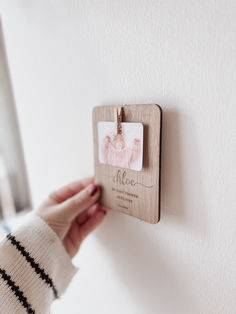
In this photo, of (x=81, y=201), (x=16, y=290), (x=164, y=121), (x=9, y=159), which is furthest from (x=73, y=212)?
(x=9, y=159)

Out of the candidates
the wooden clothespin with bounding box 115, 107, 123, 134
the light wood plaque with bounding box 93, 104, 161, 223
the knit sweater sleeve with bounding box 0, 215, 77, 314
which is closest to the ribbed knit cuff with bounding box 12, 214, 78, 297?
the knit sweater sleeve with bounding box 0, 215, 77, 314

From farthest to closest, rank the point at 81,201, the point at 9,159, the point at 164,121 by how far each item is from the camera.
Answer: the point at 9,159
the point at 81,201
the point at 164,121

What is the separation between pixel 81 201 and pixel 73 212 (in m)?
0.04

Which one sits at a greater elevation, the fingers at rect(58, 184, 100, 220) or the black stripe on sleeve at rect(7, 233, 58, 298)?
the fingers at rect(58, 184, 100, 220)

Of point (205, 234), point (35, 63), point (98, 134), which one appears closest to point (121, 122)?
point (98, 134)

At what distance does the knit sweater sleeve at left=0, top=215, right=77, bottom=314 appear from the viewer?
0.35 m

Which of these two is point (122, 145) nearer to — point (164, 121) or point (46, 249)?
point (164, 121)

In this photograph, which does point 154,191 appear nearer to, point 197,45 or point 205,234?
point 205,234

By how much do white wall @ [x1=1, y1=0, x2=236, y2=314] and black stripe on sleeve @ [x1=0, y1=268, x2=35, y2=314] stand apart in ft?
0.54

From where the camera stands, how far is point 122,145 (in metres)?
0.34

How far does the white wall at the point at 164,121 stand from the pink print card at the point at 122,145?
4 centimetres

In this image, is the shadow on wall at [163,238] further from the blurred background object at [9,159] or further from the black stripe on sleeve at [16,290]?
the blurred background object at [9,159]

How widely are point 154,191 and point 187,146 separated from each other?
0.08 m

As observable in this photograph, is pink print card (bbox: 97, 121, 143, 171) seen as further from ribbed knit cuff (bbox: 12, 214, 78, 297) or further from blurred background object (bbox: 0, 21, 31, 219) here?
blurred background object (bbox: 0, 21, 31, 219)
